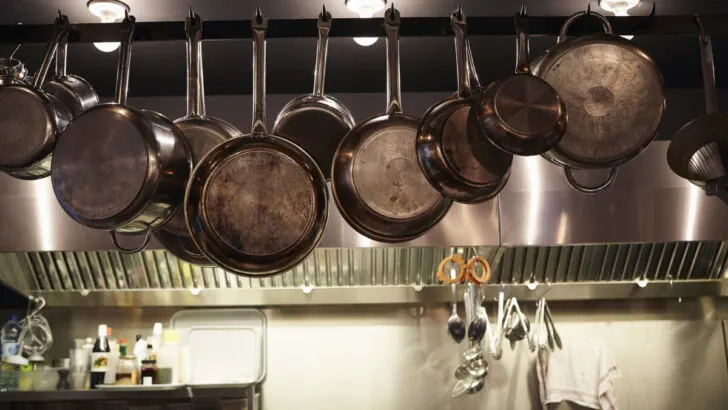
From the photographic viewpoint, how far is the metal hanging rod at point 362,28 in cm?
187

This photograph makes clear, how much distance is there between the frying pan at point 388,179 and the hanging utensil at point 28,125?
2.36ft

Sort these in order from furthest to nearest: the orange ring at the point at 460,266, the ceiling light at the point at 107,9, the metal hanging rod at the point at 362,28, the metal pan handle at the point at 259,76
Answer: the orange ring at the point at 460,266
the ceiling light at the point at 107,9
the metal hanging rod at the point at 362,28
the metal pan handle at the point at 259,76

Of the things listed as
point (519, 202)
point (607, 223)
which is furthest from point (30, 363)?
point (607, 223)

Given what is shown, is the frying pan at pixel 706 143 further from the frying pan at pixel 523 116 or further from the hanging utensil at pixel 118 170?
the hanging utensil at pixel 118 170

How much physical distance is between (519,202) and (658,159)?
0.66 meters

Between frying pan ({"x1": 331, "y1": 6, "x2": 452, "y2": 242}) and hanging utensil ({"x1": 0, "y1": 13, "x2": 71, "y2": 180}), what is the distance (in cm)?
72

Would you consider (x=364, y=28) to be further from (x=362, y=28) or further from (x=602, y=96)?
(x=602, y=96)

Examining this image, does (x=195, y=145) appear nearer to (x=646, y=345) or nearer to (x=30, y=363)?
(x=30, y=363)

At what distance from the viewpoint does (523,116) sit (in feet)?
5.39

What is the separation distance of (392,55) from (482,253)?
176 cm

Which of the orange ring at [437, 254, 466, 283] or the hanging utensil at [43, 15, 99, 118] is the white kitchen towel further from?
the hanging utensil at [43, 15, 99, 118]

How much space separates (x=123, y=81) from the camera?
1811mm

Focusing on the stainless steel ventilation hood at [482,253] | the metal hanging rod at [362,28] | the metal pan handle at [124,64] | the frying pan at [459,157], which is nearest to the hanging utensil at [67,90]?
the metal hanging rod at [362,28]

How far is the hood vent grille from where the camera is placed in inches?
139
